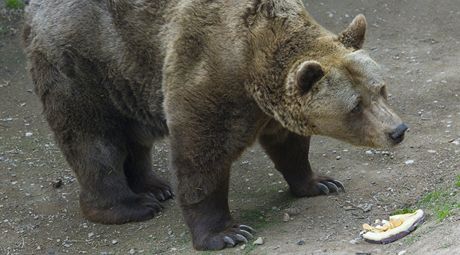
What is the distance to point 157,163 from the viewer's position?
33.1 ft

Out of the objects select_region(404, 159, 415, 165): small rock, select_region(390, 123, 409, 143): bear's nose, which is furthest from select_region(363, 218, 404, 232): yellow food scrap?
select_region(404, 159, 415, 165): small rock

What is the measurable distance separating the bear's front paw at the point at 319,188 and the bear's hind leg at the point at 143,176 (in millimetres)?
1580

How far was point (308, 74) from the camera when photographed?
263 inches

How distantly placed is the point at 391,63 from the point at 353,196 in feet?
12.7

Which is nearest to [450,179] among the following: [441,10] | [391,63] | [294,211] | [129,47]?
[294,211]

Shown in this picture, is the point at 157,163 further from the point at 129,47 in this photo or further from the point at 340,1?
the point at 340,1

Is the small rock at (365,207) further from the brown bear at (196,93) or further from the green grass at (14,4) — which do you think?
the green grass at (14,4)

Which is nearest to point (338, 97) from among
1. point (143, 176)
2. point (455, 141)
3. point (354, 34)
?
point (354, 34)

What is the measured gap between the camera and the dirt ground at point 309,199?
7.33m

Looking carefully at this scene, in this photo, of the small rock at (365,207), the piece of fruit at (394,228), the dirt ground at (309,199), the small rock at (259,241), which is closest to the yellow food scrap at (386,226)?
the piece of fruit at (394,228)

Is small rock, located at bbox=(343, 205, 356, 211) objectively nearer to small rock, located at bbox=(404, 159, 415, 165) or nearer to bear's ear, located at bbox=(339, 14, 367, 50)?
small rock, located at bbox=(404, 159, 415, 165)

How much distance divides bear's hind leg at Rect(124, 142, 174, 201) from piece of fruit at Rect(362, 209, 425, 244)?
277cm

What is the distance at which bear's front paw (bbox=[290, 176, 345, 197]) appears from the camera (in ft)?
27.2

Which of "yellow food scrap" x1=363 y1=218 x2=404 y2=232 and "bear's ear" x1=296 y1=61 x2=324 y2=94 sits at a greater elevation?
"bear's ear" x1=296 y1=61 x2=324 y2=94
